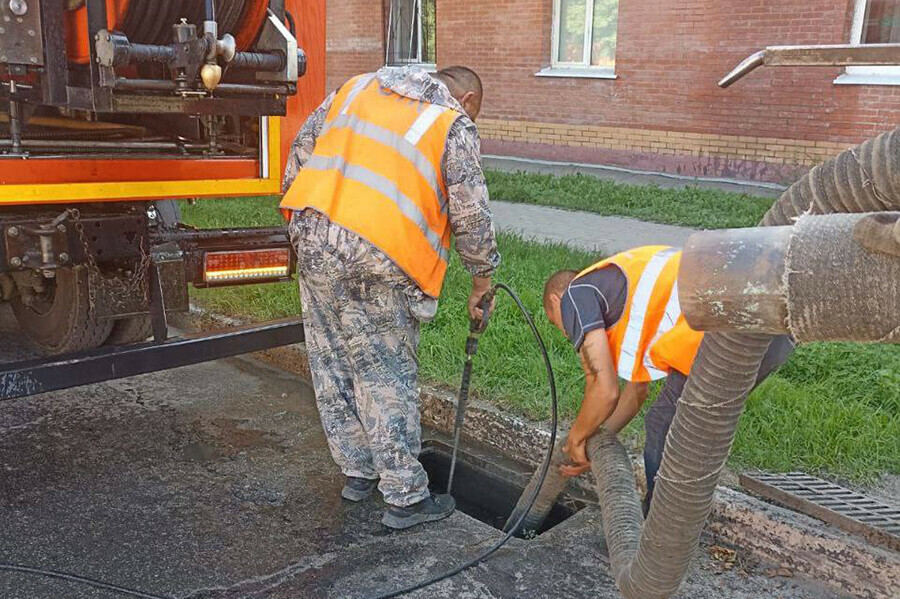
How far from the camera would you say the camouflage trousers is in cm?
315

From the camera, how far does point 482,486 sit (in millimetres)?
3771

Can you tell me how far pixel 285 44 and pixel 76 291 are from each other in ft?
5.08

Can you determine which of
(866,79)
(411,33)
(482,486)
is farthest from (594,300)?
(411,33)

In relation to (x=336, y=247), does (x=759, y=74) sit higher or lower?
higher


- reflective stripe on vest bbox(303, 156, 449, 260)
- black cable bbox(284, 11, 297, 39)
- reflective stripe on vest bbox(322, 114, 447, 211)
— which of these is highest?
black cable bbox(284, 11, 297, 39)

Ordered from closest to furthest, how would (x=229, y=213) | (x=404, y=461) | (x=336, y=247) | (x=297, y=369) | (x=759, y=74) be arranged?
(x=336, y=247)
(x=404, y=461)
(x=297, y=369)
(x=229, y=213)
(x=759, y=74)

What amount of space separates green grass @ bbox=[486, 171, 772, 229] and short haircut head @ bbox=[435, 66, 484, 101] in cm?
463

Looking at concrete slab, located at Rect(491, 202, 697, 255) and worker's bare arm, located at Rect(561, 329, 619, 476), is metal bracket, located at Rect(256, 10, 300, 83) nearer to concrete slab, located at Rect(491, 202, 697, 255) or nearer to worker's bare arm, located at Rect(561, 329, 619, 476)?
worker's bare arm, located at Rect(561, 329, 619, 476)

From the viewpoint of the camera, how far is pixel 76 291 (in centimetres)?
396

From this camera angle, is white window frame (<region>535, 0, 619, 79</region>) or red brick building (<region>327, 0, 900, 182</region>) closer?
red brick building (<region>327, 0, 900, 182</region>)

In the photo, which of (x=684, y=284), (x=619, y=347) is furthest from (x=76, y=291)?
(x=684, y=284)

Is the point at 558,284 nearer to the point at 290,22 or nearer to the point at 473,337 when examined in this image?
the point at 473,337

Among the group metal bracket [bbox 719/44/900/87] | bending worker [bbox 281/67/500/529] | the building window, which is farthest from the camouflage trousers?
the building window

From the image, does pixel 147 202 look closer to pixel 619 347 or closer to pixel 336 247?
pixel 336 247
